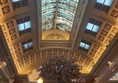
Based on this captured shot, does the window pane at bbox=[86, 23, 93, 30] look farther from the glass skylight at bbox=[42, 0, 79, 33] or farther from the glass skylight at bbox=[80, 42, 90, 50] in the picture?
the glass skylight at bbox=[80, 42, 90, 50]

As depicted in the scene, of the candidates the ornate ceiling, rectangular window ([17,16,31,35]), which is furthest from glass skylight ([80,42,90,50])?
rectangular window ([17,16,31,35])

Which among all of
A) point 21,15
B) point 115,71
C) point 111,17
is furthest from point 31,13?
point 115,71

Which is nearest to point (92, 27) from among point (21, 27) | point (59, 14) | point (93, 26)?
point (93, 26)

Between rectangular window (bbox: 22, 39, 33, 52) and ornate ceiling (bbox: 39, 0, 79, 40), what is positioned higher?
ornate ceiling (bbox: 39, 0, 79, 40)

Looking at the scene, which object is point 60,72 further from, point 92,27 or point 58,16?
point 58,16

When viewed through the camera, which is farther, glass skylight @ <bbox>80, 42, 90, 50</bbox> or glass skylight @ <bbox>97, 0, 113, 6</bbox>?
glass skylight @ <bbox>80, 42, 90, 50</bbox>

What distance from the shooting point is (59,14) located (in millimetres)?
25594

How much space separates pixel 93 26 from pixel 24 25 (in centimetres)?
684

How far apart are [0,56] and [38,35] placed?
20.4 ft

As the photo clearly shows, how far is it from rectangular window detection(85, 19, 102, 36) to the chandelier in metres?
16.3

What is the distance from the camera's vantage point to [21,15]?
2061cm

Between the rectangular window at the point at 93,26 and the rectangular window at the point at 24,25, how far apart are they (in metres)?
5.88

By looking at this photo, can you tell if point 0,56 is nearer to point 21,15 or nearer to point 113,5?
point 21,15

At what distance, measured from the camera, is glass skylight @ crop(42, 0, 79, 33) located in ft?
73.3
